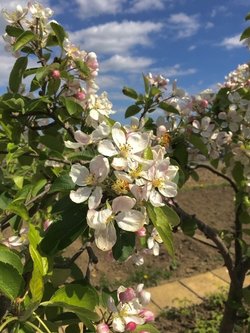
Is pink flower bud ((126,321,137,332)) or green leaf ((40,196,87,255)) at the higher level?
green leaf ((40,196,87,255))

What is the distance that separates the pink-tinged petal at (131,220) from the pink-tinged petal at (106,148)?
11 centimetres

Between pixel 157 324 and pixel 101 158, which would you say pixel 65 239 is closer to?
pixel 101 158

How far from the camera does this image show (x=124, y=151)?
0.89m

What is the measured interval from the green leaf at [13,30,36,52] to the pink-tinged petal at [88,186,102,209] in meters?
0.66

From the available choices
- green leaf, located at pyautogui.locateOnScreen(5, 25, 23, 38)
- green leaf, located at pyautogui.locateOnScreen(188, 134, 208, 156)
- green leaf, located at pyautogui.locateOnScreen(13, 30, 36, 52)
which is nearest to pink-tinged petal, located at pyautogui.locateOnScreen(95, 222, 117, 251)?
green leaf, located at pyautogui.locateOnScreen(13, 30, 36, 52)

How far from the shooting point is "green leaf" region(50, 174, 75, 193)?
93 centimetres

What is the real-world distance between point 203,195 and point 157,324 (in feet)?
9.74

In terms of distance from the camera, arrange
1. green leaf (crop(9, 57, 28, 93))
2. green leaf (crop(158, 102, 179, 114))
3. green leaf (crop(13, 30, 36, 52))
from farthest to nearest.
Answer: green leaf (crop(158, 102, 179, 114)), green leaf (crop(9, 57, 28, 93)), green leaf (crop(13, 30, 36, 52))

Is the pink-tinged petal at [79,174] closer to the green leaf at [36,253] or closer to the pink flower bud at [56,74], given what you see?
the green leaf at [36,253]

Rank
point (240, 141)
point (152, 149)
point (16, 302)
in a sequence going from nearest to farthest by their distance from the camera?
point (16, 302), point (152, 149), point (240, 141)

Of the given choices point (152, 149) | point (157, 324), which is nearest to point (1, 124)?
point (152, 149)

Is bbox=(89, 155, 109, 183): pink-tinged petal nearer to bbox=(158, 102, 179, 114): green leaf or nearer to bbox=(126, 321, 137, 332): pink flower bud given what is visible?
bbox=(126, 321, 137, 332): pink flower bud

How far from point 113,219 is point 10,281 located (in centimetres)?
20

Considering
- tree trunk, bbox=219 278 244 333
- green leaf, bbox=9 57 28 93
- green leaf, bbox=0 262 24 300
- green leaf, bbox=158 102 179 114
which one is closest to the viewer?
green leaf, bbox=0 262 24 300
